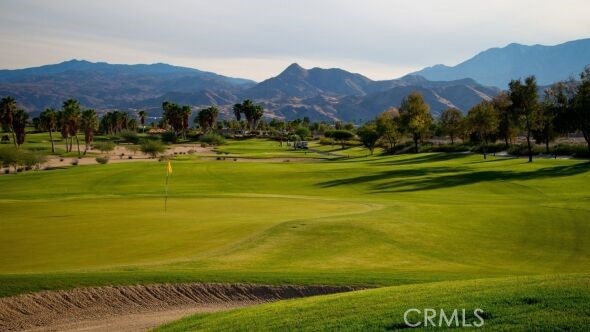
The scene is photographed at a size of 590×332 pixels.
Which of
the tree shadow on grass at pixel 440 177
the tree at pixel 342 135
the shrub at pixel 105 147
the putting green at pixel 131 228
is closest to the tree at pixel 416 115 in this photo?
the tree shadow on grass at pixel 440 177

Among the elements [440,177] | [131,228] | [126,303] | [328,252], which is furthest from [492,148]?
[126,303]

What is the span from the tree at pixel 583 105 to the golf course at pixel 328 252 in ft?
88.4

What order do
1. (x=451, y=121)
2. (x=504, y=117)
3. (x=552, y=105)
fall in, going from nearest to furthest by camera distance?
(x=552, y=105) → (x=504, y=117) → (x=451, y=121)

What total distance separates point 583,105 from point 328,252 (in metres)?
63.4

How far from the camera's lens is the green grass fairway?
1034 cm

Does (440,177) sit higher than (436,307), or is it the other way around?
(436,307)

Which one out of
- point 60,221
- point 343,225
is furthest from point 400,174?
point 60,221

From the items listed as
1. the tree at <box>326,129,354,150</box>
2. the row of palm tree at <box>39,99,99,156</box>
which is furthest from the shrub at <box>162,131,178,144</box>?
the tree at <box>326,129,354,150</box>

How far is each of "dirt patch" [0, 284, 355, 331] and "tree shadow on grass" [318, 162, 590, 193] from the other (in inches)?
1586

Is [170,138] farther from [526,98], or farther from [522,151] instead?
[526,98]

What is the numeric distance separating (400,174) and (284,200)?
31.2 meters

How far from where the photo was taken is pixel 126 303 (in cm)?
1658

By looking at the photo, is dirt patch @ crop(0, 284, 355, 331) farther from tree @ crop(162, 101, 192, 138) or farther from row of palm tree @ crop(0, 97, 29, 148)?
tree @ crop(162, 101, 192, 138)

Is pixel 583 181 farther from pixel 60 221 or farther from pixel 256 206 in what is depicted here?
pixel 60 221
